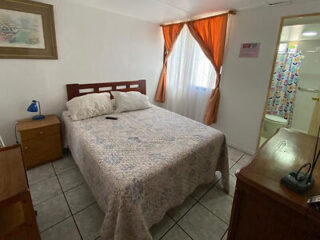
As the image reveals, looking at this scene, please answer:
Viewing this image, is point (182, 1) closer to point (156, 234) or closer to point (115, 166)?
point (115, 166)

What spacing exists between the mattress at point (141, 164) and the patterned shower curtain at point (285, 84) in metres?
2.30

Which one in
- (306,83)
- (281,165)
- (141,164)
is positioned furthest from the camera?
(306,83)

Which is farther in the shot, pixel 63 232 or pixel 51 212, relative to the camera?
pixel 51 212

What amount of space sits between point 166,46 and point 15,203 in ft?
11.4

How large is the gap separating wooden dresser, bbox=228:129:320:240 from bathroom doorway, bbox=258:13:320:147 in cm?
214

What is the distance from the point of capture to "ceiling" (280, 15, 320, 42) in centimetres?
251

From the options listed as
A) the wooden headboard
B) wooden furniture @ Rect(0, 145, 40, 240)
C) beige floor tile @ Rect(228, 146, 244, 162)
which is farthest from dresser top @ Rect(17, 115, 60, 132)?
beige floor tile @ Rect(228, 146, 244, 162)

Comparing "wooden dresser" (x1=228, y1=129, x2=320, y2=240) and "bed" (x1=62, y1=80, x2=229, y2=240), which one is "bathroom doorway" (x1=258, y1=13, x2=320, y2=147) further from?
"wooden dresser" (x1=228, y1=129, x2=320, y2=240)

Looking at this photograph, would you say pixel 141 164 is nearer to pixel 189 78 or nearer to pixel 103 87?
pixel 103 87

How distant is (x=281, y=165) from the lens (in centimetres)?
94

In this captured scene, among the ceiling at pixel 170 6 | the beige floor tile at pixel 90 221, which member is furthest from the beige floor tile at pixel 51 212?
the ceiling at pixel 170 6

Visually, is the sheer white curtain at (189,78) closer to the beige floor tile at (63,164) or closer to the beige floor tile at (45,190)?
the beige floor tile at (63,164)

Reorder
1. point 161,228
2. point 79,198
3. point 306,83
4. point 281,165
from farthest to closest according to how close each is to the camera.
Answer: point 306,83 < point 79,198 < point 161,228 < point 281,165

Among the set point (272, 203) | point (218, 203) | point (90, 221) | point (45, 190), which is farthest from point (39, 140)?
point (272, 203)
